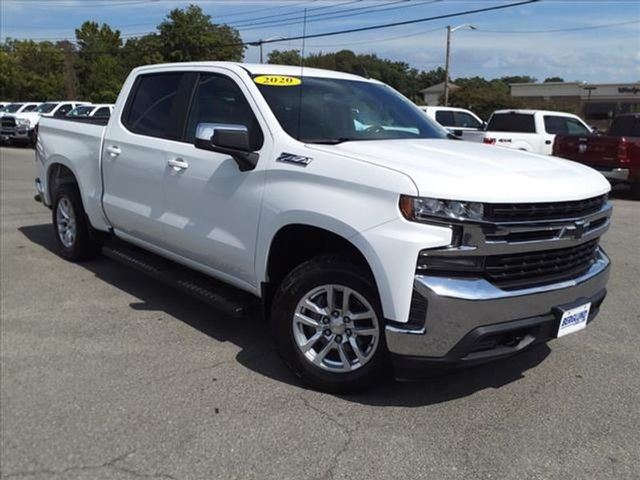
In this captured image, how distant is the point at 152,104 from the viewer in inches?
207

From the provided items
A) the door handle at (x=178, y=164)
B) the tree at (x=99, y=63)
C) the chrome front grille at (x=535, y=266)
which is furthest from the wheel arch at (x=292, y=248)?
the tree at (x=99, y=63)

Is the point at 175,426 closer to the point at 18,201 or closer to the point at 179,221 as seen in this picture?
the point at 179,221

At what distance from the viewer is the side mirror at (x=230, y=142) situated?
3869mm

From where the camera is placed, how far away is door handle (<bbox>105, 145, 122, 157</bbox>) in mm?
5387

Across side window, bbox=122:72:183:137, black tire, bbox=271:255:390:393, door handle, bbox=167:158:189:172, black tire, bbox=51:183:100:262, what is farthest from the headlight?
black tire, bbox=51:183:100:262

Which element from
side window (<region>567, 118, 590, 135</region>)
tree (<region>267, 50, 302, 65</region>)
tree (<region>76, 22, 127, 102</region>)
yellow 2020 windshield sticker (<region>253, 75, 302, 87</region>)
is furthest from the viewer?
tree (<region>76, 22, 127, 102</region>)

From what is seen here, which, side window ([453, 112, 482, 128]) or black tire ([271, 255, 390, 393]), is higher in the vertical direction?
side window ([453, 112, 482, 128])

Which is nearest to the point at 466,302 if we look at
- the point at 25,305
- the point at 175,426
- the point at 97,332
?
the point at 175,426

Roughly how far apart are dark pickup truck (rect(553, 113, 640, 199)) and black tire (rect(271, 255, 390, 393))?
1059 cm

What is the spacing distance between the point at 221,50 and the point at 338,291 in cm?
6067

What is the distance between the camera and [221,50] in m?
60.6

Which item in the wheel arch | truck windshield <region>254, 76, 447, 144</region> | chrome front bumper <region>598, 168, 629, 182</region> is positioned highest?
truck windshield <region>254, 76, 447, 144</region>

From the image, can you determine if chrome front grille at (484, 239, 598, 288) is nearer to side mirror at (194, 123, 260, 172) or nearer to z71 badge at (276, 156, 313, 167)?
z71 badge at (276, 156, 313, 167)

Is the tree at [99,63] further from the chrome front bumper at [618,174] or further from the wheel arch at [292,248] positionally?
the wheel arch at [292,248]
